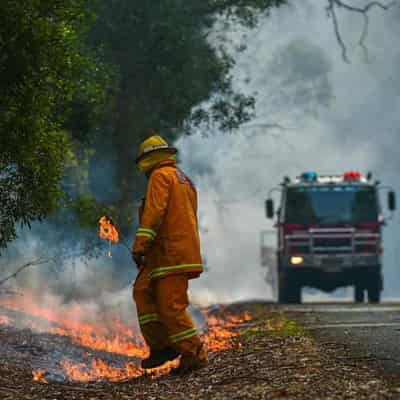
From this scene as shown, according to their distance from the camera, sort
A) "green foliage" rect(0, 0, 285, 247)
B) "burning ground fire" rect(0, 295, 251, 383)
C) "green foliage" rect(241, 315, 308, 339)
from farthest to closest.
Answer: "green foliage" rect(0, 0, 285, 247) < "green foliage" rect(241, 315, 308, 339) < "burning ground fire" rect(0, 295, 251, 383)

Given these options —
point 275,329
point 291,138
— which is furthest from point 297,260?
A: point 291,138

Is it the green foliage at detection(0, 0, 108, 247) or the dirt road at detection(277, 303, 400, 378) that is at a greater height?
the green foliage at detection(0, 0, 108, 247)

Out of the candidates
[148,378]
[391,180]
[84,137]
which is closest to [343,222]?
[84,137]

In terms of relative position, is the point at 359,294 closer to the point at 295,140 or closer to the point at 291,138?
the point at 295,140

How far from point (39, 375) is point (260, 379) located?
312 centimetres

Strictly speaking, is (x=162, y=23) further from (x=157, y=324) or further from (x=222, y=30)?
(x=157, y=324)

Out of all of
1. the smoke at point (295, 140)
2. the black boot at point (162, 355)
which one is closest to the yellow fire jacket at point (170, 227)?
the black boot at point (162, 355)

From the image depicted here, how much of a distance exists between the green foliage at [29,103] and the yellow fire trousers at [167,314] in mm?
2047

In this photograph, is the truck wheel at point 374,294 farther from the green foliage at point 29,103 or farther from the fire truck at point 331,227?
the green foliage at point 29,103

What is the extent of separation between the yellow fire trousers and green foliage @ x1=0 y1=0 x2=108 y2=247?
2.05 metres

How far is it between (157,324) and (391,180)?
73.6 metres

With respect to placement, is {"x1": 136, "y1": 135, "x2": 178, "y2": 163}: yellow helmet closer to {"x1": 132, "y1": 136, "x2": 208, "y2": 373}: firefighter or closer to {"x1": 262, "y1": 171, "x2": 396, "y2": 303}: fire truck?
{"x1": 132, "y1": 136, "x2": 208, "y2": 373}: firefighter

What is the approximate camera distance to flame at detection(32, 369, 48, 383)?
1013 centimetres

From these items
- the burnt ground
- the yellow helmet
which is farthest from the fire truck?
the yellow helmet
